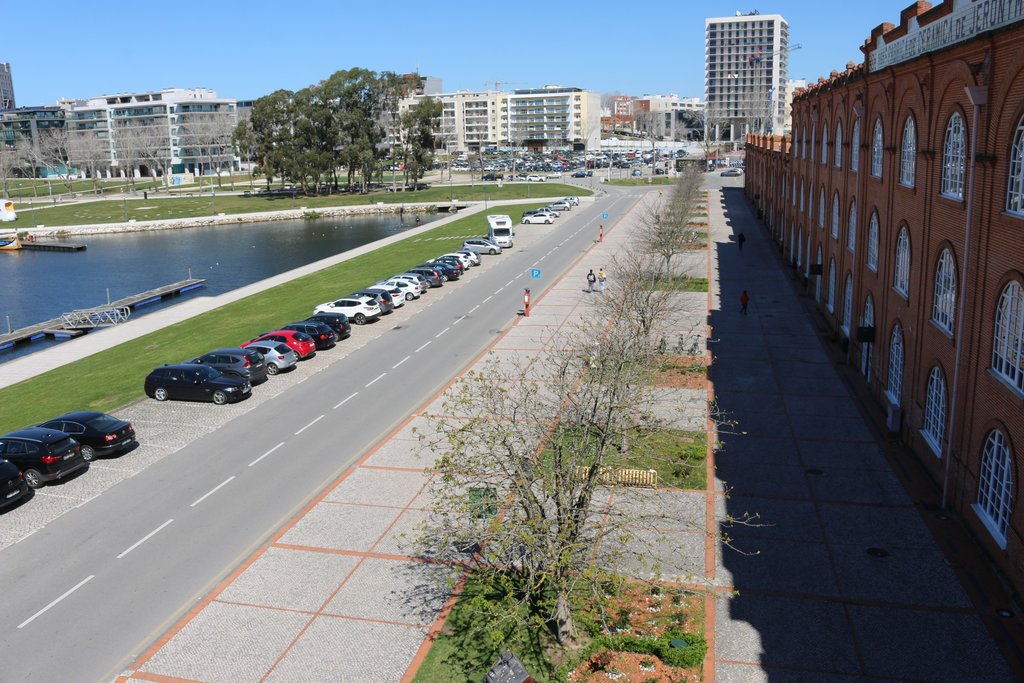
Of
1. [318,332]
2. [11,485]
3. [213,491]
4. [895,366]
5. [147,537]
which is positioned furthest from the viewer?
[318,332]

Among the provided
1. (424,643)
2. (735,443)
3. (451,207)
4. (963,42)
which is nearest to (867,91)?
(963,42)

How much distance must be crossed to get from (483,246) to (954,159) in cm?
4726

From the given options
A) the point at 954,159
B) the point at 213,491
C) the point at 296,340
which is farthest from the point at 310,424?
the point at 954,159

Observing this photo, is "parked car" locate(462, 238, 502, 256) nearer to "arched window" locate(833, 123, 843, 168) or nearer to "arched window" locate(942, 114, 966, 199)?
"arched window" locate(833, 123, 843, 168)

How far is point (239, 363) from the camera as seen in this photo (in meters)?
32.6

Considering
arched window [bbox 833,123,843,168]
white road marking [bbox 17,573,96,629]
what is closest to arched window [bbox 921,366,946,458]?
arched window [bbox 833,123,843,168]

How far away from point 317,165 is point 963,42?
119 metres

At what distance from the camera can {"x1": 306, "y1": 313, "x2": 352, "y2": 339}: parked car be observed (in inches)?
1576

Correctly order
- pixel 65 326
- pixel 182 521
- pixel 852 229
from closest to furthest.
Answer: pixel 182 521
pixel 852 229
pixel 65 326

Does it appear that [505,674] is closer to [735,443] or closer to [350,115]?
[735,443]

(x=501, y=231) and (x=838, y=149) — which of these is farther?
(x=501, y=231)

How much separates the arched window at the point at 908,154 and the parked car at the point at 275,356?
2304 centimetres

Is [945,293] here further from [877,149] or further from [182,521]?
[182,521]

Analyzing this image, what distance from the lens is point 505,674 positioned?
1219cm
